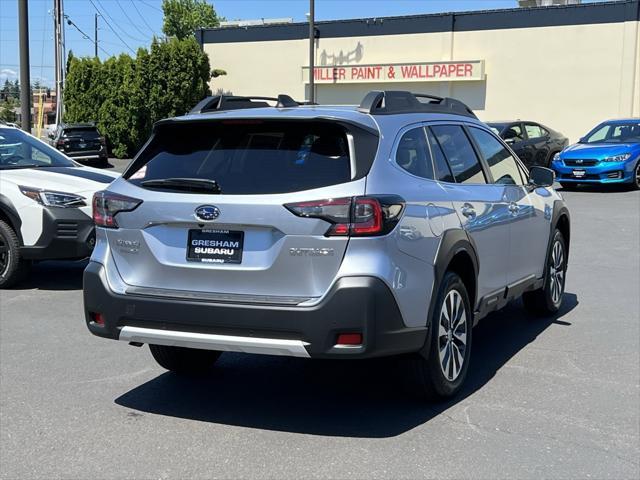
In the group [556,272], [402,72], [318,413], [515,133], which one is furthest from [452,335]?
[402,72]

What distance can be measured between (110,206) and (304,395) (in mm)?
1702

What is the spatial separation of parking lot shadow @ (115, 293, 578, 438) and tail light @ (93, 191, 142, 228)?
1160 millimetres

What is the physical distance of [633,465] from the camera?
13.5ft

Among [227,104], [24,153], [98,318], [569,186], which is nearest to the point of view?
[98,318]

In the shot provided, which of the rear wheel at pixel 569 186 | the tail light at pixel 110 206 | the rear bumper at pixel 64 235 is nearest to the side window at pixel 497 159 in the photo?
the tail light at pixel 110 206

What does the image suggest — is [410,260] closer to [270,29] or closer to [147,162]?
[147,162]

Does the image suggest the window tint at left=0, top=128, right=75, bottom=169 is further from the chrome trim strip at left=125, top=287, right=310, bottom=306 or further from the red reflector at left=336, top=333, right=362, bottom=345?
the red reflector at left=336, top=333, right=362, bottom=345

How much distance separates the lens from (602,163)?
18.1 meters

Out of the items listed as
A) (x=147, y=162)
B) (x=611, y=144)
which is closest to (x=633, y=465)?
(x=147, y=162)

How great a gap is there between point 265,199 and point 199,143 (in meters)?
0.74

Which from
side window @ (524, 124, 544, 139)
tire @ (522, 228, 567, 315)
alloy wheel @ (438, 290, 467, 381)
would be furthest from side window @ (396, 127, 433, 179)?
side window @ (524, 124, 544, 139)

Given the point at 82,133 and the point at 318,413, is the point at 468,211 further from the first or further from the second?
the point at 82,133

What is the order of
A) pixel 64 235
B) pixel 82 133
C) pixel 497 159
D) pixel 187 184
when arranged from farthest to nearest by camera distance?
pixel 82 133, pixel 64 235, pixel 497 159, pixel 187 184

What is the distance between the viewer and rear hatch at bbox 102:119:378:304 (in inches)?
164
